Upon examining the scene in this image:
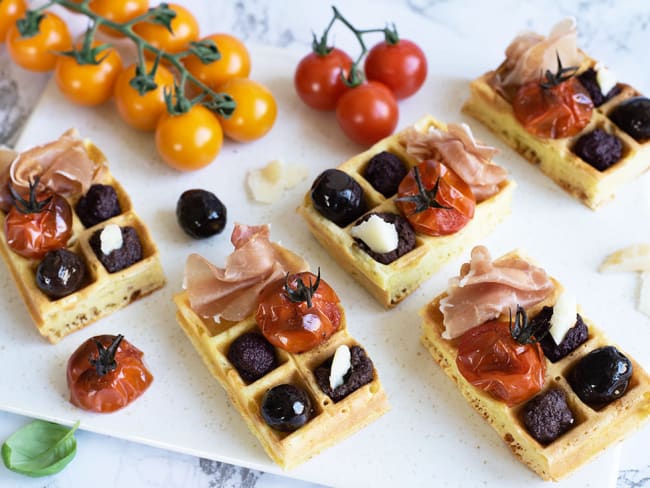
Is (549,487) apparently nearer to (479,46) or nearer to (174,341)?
(174,341)

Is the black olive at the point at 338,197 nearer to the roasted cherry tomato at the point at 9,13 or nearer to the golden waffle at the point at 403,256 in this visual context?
the golden waffle at the point at 403,256

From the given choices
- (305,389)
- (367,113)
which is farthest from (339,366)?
(367,113)

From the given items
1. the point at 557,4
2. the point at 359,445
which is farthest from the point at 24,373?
the point at 557,4

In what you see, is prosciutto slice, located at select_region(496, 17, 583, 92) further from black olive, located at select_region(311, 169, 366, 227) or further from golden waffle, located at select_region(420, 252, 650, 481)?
golden waffle, located at select_region(420, 252, 650, 481)

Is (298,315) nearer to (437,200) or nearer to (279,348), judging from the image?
(279,348)

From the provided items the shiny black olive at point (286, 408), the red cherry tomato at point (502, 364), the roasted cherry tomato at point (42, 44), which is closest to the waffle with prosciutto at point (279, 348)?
the shiny black olive at point (286, 408)
